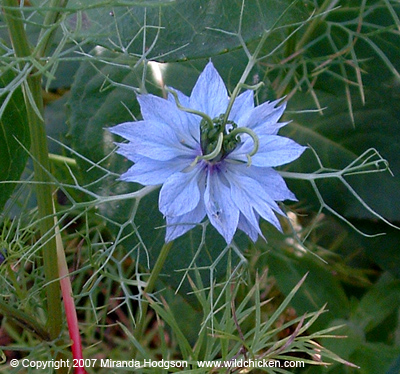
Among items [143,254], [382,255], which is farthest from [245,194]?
[382,255]

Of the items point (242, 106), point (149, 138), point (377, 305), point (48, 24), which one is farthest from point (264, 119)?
point (377, 305)

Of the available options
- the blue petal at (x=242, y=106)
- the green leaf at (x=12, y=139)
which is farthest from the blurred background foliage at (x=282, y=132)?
the blue petal at (x=242, y=106)

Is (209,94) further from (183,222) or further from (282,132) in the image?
(282,132)

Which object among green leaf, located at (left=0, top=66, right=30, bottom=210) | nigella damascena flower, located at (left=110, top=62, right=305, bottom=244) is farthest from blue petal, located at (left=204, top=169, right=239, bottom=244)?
green leaf, located at (left=0, top=66, right=30, bottom=210)

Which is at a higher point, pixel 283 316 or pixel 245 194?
pixel 245 194

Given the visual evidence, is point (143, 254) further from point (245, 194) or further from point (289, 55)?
point (289, 55)

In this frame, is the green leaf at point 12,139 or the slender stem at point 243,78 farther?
the green leaf at point 12,139

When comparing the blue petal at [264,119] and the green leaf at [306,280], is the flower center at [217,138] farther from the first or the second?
the green leaf at [306,280]
